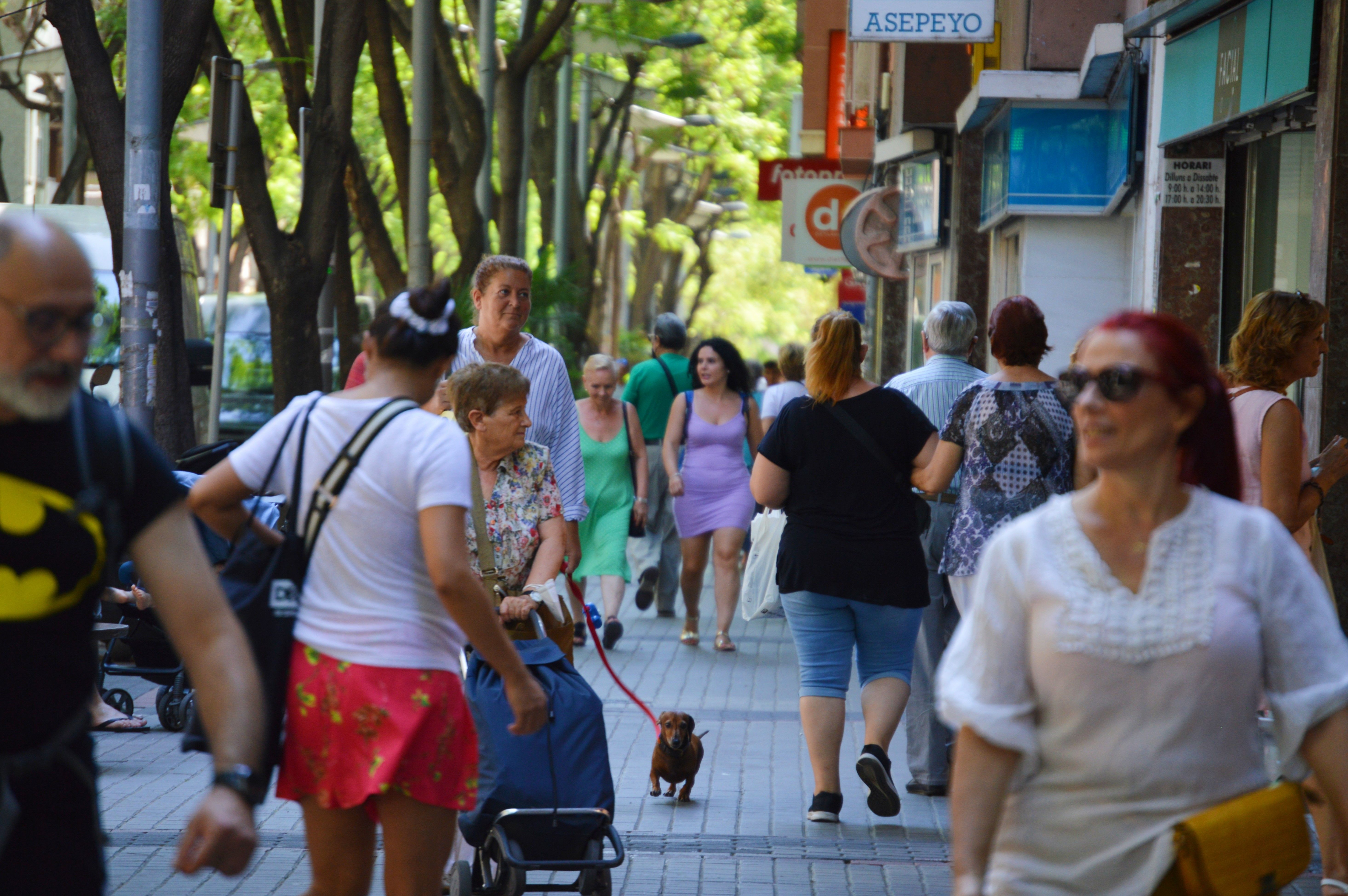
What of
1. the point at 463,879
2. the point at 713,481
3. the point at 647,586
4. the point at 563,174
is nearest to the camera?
the point at 463,879

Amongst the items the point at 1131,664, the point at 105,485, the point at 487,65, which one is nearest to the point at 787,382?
the point at 487,65

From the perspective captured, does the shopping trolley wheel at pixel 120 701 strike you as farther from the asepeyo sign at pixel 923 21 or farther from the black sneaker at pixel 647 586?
the asepeyo sign at pixel 923 21

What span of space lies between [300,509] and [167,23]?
753 cm

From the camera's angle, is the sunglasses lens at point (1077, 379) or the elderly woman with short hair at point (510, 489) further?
the elderly woman with short hair at point (510, 489)

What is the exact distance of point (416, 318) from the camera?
371 cm

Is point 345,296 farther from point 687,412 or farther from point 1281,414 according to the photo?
point 1281,414

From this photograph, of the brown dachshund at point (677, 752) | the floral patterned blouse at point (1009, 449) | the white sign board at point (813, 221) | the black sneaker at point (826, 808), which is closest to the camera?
the floral patterned blouse at point (1009, 449)

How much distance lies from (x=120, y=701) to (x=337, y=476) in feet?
17.8

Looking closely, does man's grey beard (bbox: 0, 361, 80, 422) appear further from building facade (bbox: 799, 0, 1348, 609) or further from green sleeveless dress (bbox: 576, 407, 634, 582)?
green sleeveless dress (bbox: 576, 407, 634, 582)

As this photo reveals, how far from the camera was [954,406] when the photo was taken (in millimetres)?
6160

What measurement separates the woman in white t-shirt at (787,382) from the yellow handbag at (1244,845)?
10124mm

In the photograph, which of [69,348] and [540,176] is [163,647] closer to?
[69,348]

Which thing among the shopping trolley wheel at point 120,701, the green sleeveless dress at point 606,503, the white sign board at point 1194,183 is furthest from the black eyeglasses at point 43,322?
the green sleeveless dress at point 606,503

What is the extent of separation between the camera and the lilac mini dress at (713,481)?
443 inches
